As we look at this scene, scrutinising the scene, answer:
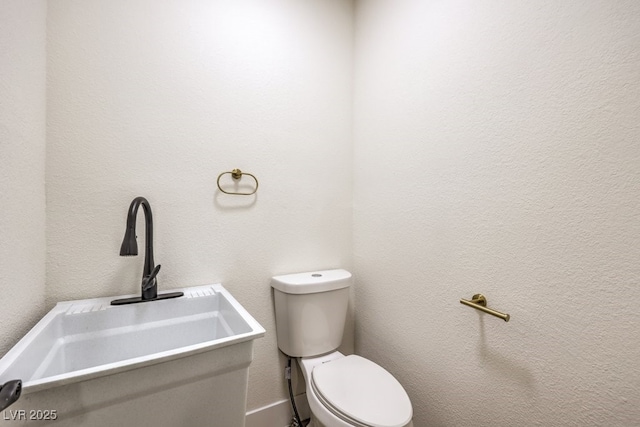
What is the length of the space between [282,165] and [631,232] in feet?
4.15

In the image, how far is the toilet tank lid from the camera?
1279 millimetres

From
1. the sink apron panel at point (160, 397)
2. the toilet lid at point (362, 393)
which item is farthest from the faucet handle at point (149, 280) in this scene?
the toilet lid at point (362, 393)

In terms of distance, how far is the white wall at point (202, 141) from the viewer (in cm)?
100

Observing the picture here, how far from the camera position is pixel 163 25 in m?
1.13

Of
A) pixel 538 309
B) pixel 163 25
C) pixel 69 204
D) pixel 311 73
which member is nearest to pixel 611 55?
pixel 538 309

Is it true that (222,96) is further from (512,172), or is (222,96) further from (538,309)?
(538,309)

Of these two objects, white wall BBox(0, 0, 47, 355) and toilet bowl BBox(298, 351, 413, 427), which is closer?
white wall BBox(0, 0, 47, 355)

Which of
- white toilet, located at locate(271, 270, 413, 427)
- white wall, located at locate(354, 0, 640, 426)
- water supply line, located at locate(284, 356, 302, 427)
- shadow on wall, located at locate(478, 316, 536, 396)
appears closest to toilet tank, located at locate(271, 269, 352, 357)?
white toilet, located at locate(271, 270, 413, 427)

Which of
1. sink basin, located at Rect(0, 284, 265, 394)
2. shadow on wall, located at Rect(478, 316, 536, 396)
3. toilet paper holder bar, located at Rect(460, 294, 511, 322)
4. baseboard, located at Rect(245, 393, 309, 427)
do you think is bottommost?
baseboard, located at Rect(245, 393, 309, 427)

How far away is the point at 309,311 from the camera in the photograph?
1312 millimetres

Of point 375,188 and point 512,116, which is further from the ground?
point 512,116

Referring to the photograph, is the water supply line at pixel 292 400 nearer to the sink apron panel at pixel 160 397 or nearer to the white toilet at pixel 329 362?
the white toilet at pixel 329 362

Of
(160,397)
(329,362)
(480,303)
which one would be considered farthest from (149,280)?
(480,303)

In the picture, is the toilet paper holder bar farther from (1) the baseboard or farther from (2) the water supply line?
(1) the baseboard
